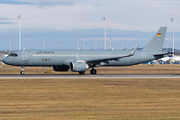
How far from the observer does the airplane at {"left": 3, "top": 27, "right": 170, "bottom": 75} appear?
165 ft

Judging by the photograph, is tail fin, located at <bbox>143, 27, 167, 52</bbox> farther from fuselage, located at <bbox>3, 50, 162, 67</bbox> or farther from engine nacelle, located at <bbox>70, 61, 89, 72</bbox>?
engine nacelle, located at <bbox>70, 61, 89, 72</bbox>

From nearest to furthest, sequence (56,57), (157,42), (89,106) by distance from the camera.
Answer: (89,106)
(56,57)
(157,42)

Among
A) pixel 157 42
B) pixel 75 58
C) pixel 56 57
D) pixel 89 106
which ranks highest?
pixel 157 42

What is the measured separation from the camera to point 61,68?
172 ft

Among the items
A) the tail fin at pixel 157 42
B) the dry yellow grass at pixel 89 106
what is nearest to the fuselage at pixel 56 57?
the tail fin at pixel 157 42

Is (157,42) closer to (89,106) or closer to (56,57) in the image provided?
(56,57)

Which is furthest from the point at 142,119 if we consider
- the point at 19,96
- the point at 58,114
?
the point at 19,96

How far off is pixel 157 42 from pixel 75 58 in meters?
17.3

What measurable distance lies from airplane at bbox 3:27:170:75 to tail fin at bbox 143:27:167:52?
6.83 ft

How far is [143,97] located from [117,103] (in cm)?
377

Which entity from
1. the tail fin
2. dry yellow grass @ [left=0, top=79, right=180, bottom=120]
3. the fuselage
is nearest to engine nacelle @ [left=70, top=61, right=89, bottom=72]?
the fuselage

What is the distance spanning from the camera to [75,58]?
52156 mm

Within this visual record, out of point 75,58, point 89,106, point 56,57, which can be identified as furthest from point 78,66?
point 89,106

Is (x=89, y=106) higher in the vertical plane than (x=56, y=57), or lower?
lower
